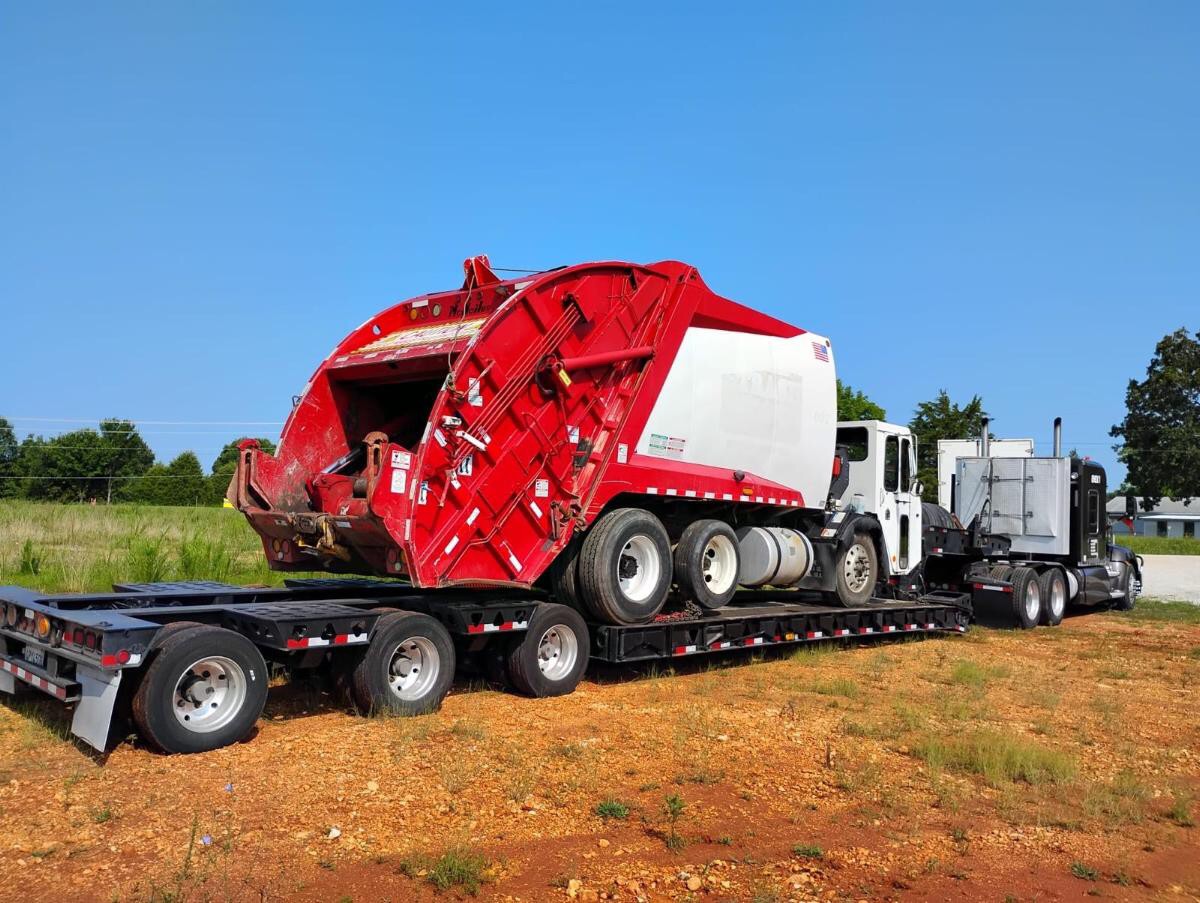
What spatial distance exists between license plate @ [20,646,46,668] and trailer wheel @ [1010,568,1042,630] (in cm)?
1478

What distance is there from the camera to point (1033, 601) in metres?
17.5

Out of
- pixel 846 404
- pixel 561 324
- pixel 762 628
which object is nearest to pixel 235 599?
pixel 561 324

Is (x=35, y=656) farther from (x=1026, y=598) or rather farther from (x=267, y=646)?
(x=1026, y=598)

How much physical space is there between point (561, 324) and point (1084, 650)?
31.9 ft

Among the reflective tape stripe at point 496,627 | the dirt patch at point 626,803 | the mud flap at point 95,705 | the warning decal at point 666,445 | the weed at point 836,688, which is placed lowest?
the dirt patch at point 626,803

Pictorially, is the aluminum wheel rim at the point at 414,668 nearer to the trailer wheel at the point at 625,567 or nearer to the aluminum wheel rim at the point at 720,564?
the trailer wheel at the point at 625,567

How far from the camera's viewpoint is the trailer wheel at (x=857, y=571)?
44.1 feet

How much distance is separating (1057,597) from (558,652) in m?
12.6

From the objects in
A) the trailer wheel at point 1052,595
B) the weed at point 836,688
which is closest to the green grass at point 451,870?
the weed at point 836,688

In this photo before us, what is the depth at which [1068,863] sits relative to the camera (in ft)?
17.6

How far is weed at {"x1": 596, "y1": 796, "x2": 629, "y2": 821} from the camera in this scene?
581cm

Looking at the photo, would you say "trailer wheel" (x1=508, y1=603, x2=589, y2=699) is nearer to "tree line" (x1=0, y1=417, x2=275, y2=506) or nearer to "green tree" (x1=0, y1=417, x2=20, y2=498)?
"tree line" (x1=0, y1=417, x2=275, y2=506)

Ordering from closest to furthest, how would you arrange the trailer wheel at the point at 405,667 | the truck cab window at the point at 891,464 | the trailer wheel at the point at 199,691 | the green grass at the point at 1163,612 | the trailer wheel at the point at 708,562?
the trailer wheel at the point at 199,691 → the trailer wheel at the point at 405,667 → the trailer wheel at the point at 708,562 → the truck cab window at the point at 891,464 → the green grass at the point at 1163,612

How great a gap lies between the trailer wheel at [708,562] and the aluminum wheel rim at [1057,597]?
9.25 meters
